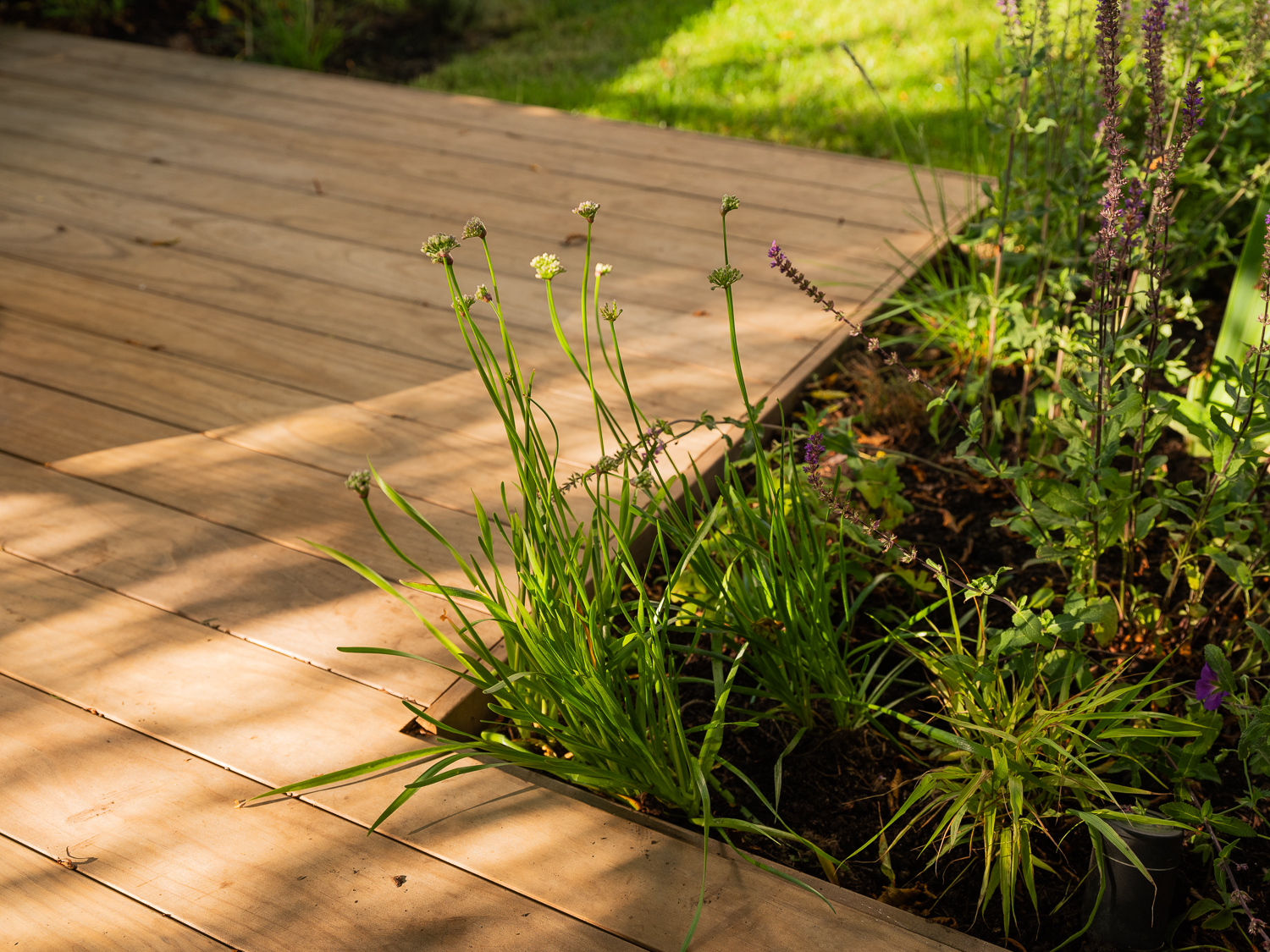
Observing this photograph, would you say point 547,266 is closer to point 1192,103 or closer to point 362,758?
point 362,758

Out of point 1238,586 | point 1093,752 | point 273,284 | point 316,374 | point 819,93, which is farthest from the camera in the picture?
point 819,93

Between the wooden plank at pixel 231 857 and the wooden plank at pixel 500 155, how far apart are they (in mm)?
2154

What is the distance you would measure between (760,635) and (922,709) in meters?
0.29

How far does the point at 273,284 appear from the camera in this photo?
248 cm

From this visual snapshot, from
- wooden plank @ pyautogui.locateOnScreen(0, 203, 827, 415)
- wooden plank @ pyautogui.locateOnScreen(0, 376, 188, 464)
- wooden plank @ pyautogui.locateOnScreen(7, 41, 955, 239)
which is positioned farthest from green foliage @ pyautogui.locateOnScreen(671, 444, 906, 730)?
wooden plank @ pyautogui.locateOnScreen(7, 41, 955, 239)

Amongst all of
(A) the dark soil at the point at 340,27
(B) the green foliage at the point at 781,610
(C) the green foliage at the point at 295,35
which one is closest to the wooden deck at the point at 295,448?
(B) the green foliage at the point at 781,610

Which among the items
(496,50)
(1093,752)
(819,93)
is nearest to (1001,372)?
(1093,752)

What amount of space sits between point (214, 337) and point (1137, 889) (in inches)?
81.3

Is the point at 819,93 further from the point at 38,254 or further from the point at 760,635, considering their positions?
the point at 760,635

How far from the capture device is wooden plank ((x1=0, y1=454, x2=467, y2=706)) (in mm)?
1477

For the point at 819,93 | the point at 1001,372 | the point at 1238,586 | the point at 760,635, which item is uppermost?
the point at 819,93

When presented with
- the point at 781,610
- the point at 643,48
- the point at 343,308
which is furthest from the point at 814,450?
the point at 643,48

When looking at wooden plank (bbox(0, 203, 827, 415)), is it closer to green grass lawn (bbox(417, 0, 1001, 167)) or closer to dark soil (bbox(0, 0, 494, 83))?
green grass lawn (bbox(417, 0, 1001, 167))

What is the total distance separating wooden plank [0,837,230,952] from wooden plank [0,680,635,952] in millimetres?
15
